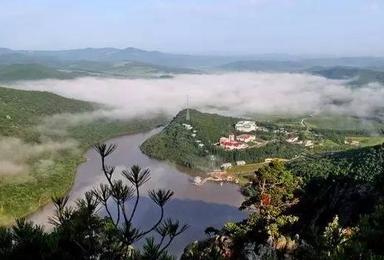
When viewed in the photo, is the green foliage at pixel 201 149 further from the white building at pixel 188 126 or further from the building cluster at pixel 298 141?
the building cluster at pixel 298 141

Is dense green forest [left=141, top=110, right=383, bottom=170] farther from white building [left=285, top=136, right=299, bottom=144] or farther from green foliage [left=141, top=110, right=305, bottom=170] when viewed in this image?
white building [left=285, top=136, right=299, bottom=144]

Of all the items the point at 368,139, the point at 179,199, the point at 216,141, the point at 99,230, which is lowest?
the point at 368,139

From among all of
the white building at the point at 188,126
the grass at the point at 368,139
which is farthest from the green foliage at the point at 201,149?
the grass at the point at 368,139

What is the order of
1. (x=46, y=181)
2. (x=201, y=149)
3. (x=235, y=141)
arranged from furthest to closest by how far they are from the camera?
(x=235, y=141), (x=201, y=149), (x=46, y=181)

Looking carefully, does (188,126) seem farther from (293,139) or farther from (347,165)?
(347,165)

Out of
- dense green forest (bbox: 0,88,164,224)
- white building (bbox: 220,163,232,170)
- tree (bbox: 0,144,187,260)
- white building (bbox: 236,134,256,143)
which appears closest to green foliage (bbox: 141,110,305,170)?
white building (bbox: 220,163,232,170)

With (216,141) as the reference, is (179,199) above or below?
above

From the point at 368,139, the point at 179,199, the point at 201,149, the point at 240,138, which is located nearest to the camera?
the point at 179,199

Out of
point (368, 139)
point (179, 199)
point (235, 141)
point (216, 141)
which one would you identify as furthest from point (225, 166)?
point (368, 139)
